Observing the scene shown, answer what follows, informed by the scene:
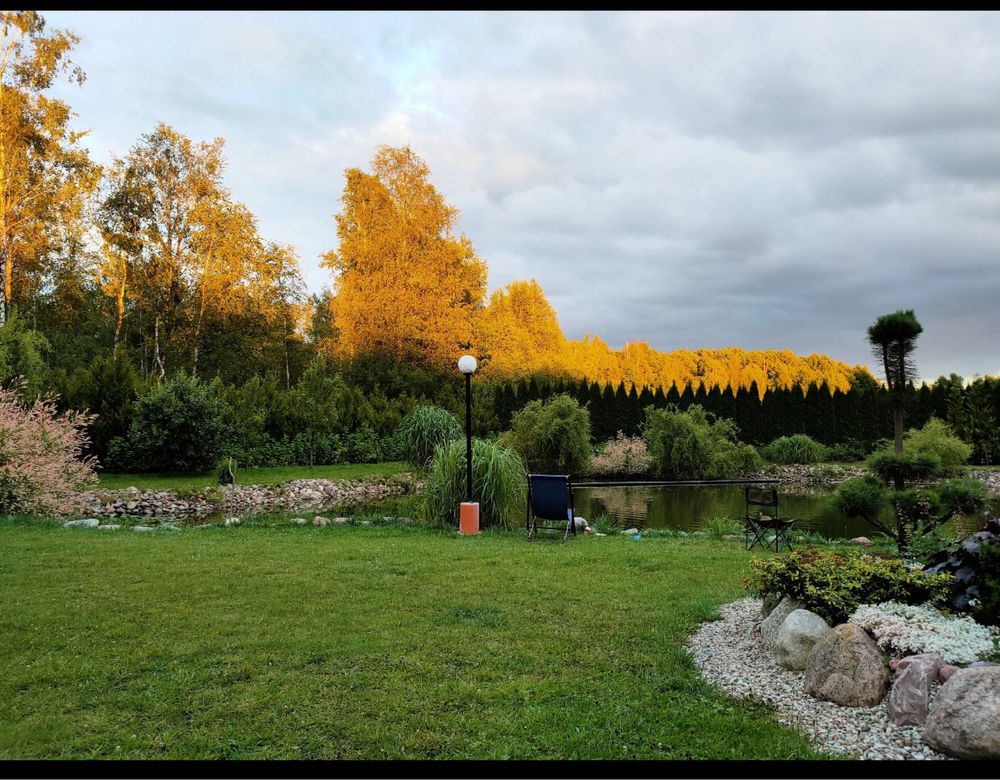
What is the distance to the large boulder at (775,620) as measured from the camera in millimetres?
3537

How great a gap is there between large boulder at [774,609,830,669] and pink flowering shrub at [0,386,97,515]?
10052 mm

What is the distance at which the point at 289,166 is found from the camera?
38.8 ft

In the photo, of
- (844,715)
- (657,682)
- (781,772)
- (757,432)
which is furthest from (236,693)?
(757,432)

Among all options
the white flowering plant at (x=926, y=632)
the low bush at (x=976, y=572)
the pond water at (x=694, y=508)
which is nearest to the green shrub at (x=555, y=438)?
the pond water at (x=694, y=508)

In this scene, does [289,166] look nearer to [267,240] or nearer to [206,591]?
[206,591]

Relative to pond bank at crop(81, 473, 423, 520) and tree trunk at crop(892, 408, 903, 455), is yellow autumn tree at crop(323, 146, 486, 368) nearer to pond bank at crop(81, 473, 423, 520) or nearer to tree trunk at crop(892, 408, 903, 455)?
pond bank at crop(81, 473, 423, 520)

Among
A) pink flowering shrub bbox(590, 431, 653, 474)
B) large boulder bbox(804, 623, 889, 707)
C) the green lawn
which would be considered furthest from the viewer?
pink flowering shrub bbox(590, 431, 653, 474)

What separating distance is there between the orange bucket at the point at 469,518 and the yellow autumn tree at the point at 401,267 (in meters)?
17.3

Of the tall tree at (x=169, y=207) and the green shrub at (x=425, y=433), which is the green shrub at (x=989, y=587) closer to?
the green shrub at (x=425, y=433)

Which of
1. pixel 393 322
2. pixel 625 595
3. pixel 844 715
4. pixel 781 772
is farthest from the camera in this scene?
pixel 393 322

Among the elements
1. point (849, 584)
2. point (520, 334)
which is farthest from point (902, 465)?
point (520, 334)

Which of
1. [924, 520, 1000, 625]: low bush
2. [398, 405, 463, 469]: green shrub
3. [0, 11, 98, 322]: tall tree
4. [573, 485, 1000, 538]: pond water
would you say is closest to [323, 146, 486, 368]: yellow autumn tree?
[0, 11, 98, 322]: tall tree

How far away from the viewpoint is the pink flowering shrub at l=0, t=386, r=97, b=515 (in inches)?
356
